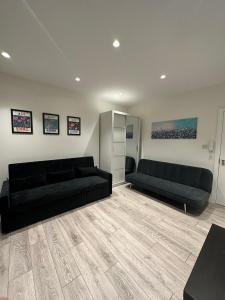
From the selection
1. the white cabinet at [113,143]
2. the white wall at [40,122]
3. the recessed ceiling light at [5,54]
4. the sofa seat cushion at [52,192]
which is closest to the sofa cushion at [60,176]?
the sofa seat cushion at [52,192]

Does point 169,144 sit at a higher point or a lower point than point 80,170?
higher

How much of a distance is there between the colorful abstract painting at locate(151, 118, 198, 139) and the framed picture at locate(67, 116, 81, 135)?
85.0 inches

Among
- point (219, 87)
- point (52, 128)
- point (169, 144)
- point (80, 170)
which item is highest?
point (219, 87)

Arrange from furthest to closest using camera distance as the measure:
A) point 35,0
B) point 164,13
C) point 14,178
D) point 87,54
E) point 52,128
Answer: point 52,128 → point 14,178 → point 87,54 → point 164,13 → point 35,0

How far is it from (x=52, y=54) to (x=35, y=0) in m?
0.79

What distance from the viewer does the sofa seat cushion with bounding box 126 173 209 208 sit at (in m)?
2.44

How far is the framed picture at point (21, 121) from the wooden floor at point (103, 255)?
1.86 meters

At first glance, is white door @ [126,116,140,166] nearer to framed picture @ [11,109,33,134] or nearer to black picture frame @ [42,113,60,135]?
black picture frame @ [42,113,60,135]

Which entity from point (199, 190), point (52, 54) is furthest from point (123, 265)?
point (52, 54)

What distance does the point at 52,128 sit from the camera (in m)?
3.18

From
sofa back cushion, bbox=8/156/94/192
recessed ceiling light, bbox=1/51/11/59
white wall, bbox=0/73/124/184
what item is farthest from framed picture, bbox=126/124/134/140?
recessed ceiling light, bbox=1/51/11/59

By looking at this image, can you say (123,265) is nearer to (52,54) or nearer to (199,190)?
(199,190)

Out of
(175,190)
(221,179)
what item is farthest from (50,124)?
(221,179)

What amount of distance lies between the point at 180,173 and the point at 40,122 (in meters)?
3.45
